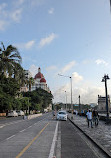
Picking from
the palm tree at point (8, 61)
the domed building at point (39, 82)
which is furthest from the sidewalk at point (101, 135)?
the domed building at point (39, 82)

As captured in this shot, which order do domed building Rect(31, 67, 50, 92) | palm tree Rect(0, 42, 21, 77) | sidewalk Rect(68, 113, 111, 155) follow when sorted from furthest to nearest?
1. domed building Rect(31, 67, 50, 92)
2. palm tree Rect(0, 42, 21, 77)
3. sidewalk Rect(68, 113, 111, 155)

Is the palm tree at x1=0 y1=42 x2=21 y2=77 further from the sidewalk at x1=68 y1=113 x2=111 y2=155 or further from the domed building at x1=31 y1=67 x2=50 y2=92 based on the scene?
the domed building at x1=31 y1=67 x2=50 y2=92

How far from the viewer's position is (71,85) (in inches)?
1629

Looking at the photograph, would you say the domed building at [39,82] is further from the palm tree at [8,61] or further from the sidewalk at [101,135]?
the sidewalk at [101,135]

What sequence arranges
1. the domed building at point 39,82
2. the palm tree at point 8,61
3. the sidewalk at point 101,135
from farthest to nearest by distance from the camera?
the domed building at point 39,82
the palm tree at point 8,61
the sidewalk at point 101,135

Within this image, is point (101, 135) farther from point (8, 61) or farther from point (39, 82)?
point (39, 82)

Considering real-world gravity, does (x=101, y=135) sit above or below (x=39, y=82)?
below

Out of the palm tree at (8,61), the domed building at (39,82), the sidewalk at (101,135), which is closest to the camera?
the sidewalk at (101,135)

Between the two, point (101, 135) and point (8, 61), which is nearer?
point (101, 135)

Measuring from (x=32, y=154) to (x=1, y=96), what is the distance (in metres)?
33.3

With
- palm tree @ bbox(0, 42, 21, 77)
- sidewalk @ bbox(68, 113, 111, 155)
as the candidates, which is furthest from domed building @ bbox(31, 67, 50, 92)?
sidewalk @ bbox(68, 113, 111, 155)

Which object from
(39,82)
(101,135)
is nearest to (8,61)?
(101,135)

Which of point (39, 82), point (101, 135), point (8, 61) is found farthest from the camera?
point (39, 82)

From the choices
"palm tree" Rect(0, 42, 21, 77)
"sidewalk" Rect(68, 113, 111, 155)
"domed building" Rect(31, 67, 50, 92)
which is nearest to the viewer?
"sidewalk" Rect(68, 113, 111, 155)
